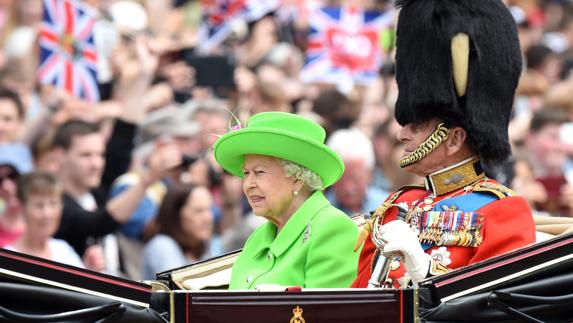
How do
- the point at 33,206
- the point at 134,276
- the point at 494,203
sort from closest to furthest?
the point at 494,203 < the point at 33,206 < the point at 134,276

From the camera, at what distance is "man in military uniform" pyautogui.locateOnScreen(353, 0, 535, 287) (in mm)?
5621

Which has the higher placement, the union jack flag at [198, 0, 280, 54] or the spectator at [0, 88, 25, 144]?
the union jack flag at [198, 0, 280, 54]

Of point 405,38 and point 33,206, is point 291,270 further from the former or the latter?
point 33,206

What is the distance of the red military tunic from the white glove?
65mm

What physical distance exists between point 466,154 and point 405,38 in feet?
1.76

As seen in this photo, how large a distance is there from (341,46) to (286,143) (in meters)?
9.21

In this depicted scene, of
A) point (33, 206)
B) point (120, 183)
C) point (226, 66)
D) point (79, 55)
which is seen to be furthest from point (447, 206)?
point (226, 66)

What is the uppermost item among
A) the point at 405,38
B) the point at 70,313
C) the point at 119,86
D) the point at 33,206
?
the point at 119,86

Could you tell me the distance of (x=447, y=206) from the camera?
5695 millimetres

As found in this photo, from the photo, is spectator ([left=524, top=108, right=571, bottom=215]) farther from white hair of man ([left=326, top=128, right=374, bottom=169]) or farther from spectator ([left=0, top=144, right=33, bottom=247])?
spectator ([left=0, top=144, right=33, bottom=247])

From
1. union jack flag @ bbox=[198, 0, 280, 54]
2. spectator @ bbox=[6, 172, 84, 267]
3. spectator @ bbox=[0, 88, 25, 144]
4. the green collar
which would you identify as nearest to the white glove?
the green collar

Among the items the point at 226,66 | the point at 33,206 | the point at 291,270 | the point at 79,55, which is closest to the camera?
the point at 291,270

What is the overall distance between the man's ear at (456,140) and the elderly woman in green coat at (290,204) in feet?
1.81

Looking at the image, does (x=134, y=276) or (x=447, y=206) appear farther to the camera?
(x=134, y=276)
